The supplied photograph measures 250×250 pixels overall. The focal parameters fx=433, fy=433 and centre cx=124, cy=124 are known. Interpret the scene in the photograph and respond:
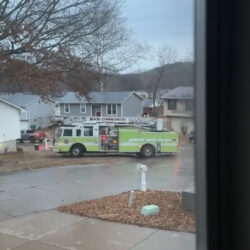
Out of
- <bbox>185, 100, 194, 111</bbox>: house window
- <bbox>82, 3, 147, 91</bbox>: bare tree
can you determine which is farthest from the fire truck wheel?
<bbox>185, 100, 194, 111</bbox>: house window

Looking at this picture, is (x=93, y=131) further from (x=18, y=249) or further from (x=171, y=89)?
(x=171, y=89)

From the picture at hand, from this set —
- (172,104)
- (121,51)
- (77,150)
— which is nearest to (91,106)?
(121,51)

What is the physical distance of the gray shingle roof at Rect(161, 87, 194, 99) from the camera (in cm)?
94

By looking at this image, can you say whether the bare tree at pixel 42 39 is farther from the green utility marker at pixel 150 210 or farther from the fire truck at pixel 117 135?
the green utility marker at pixel 150 210

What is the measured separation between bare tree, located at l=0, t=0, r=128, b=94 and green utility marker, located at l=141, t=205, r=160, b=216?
4.23ft

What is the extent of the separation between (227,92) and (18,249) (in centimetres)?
149

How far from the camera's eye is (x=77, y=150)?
539cm

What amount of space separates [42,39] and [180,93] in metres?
3.50

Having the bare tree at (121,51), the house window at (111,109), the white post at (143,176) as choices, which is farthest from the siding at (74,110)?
the white post at (143,176)

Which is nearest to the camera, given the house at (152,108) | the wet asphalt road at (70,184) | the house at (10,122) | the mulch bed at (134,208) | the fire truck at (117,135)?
the house at (152,108)

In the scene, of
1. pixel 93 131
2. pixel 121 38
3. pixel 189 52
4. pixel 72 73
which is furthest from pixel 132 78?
pixel 72 73

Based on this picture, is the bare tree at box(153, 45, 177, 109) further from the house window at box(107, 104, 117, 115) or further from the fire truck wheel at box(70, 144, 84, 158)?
the fire truck wheel at box(70, 144, 84, 158)

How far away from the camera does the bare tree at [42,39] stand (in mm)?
3596

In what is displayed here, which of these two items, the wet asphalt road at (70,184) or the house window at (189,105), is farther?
the wet asphalt road at (70,184)
